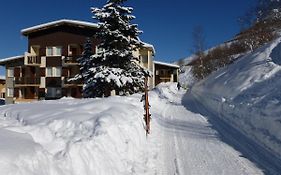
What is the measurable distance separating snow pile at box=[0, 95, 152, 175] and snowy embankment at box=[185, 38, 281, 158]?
327cm

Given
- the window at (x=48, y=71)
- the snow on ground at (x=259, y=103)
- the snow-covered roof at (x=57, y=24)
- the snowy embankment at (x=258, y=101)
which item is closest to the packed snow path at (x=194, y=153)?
the snow on ground at (x=259, y=103)

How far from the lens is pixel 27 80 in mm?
45156

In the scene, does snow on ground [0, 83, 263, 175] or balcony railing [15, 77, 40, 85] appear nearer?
snow on ground [0, 83, 263, 175]

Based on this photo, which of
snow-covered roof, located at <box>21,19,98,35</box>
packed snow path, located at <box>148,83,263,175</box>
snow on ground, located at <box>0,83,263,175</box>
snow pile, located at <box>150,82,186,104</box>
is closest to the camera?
snow on ground, located at <box>0,83,263,175</box>

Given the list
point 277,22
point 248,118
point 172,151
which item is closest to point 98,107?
point 172,151

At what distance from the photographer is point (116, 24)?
86.0 feet

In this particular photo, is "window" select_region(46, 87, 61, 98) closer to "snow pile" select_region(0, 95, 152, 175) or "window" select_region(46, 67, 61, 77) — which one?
"window" select_region(46, 67, 61, 77)

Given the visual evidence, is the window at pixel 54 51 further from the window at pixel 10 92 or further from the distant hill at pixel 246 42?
the distant hill at pixel 246 42

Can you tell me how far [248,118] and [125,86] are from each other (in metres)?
14.5

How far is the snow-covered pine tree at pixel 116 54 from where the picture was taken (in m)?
24.9

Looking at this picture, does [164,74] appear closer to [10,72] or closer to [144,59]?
[144,59]

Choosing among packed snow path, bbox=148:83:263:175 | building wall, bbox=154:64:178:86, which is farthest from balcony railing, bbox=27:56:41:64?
packed snow path, bbox=148:83:263:175

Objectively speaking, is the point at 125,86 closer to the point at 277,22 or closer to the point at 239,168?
the point at 277,22

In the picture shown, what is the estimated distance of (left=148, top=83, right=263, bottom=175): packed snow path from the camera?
22.7 ft
